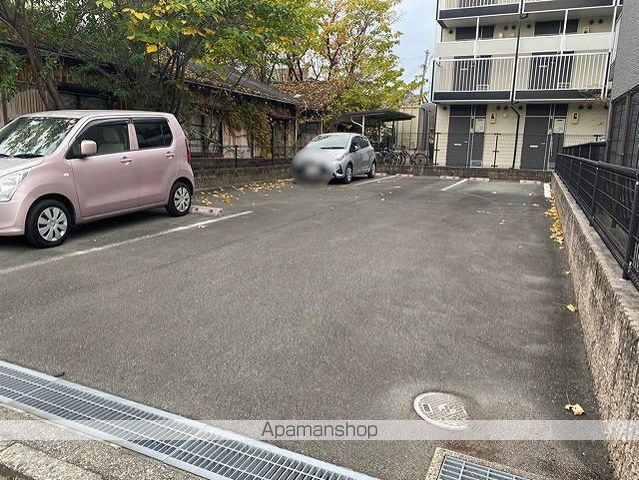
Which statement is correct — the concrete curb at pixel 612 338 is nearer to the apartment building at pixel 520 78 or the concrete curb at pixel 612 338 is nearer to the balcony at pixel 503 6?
the apartment building at pixel 520 78

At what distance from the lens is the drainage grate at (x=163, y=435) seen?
87.4 inches

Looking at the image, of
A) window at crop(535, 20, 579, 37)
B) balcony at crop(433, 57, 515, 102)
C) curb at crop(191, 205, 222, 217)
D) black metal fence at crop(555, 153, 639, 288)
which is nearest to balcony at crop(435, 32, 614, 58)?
window at crop(535, 20, 579, 37)

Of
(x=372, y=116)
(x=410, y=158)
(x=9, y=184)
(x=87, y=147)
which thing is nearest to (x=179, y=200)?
(x=87, y=147)

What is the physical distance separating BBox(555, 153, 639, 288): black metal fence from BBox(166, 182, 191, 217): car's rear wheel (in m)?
6.36

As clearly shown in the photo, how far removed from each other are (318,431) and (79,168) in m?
5.37

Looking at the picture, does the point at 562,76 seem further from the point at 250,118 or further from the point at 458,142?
the point at 250,118

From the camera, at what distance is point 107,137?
675 cm

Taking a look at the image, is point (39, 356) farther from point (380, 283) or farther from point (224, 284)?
point (380, 283)

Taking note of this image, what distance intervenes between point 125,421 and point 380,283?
304cm

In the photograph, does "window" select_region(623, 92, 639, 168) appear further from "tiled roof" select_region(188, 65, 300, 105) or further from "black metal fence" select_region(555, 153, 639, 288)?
"tiled roof" select_region(188, 65, 300, 105)

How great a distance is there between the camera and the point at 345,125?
80.3 feet

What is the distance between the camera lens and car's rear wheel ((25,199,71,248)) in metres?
5.77

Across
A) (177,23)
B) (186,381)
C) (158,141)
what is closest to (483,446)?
(186,381)

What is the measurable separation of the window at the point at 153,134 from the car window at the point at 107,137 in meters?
0.24
